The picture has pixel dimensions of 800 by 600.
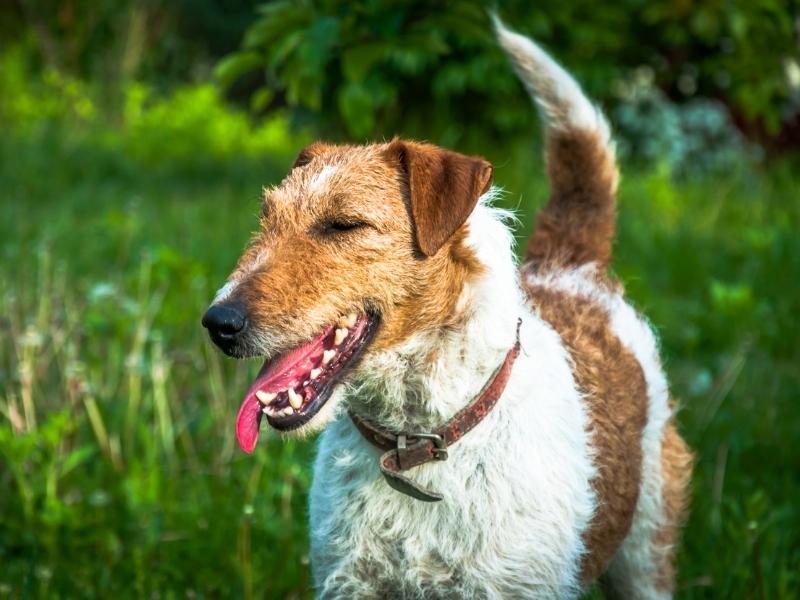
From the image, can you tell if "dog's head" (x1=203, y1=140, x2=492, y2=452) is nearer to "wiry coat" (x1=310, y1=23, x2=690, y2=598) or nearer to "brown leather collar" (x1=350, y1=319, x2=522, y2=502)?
"wiry coat" (x1=310, y1=23, x2=690, y2=598)

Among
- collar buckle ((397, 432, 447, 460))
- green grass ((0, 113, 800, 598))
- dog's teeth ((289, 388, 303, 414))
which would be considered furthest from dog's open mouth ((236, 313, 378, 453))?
green grass ((0, 113, 800, 598))

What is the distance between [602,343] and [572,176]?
2.40 ft

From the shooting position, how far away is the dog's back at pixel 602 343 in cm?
318

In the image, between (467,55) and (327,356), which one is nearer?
(327,356)

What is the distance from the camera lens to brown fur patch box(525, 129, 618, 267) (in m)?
3.81

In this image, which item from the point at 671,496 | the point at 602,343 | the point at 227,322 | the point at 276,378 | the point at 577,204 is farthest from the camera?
the point at 577,204

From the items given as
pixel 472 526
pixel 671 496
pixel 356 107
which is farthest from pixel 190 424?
pixel 472 526

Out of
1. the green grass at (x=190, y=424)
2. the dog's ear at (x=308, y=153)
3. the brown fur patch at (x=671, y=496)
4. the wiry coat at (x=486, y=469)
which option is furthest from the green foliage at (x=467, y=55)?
the brown fur patch at (x=671, y=496)

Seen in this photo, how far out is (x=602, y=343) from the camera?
342 centimetres

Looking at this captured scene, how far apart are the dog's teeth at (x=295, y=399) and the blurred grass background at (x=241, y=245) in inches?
36.2

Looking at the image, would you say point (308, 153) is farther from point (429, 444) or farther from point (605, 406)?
point (605, 406)

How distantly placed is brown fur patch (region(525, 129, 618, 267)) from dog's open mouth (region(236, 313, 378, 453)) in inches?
48.7

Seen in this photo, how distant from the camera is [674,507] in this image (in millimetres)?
3578

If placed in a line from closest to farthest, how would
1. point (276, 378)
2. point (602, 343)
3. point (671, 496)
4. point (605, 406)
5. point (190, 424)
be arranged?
point (276, 378), point (605, 406), point (602, 343), point (671, 496), point (190, 424)
